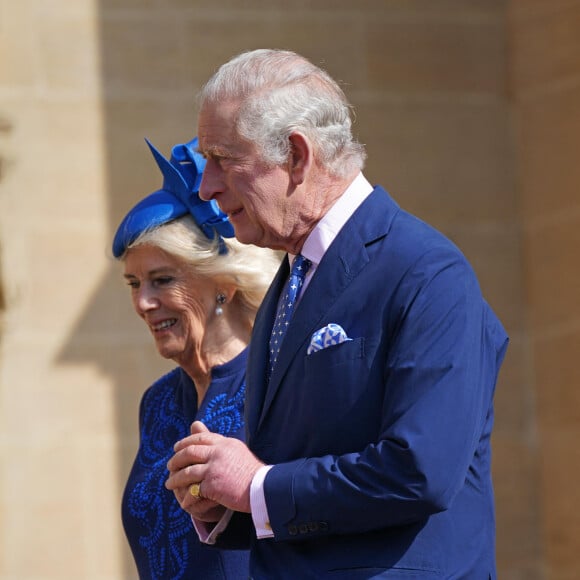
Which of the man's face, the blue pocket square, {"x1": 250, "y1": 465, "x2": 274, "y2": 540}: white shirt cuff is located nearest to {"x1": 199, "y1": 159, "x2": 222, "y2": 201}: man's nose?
the man's face

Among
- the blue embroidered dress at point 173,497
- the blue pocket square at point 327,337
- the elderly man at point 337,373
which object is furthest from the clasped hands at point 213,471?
the blue embroidered dress at point 173,497

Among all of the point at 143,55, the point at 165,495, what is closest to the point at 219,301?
the point at 165,495

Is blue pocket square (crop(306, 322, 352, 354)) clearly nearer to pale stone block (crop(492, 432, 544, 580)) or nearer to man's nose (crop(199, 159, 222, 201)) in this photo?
man's nose (crop(199, 159, 222, 201))

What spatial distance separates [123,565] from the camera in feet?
18.9

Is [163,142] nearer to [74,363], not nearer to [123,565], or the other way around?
[74,363]

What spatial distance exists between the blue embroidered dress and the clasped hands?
2.63ft

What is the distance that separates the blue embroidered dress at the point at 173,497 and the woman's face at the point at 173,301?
0.41 feet

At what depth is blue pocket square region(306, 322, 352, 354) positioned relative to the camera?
2658mm

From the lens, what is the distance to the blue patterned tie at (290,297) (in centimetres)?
288

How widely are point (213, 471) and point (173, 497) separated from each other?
1059 millimetres

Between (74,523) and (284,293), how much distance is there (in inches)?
120

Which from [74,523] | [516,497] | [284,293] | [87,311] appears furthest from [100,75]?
[284,293]

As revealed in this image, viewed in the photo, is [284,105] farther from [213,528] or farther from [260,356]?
[213,528]

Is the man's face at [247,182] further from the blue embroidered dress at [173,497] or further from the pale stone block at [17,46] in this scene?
the pale stone block at [17,46]
